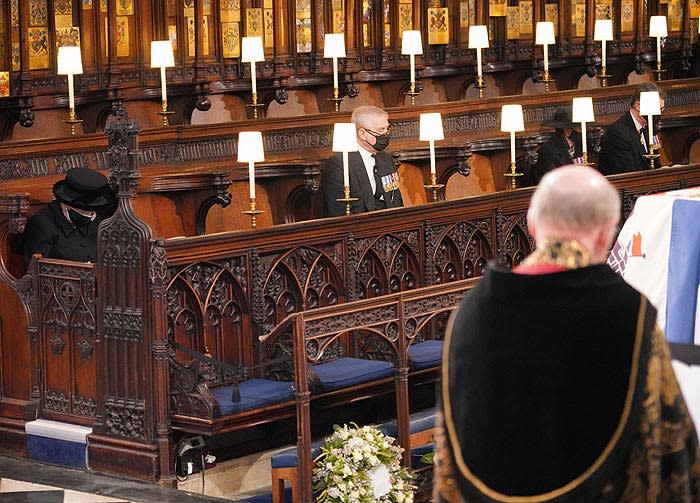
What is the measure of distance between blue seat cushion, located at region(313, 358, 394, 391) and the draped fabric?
364cm

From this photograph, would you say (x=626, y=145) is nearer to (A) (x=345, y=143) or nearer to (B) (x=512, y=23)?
(A) (x=345, y=143)

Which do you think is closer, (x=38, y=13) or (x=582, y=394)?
(x=582, y=394)

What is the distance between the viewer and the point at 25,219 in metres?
7.64

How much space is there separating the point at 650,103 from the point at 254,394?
17.4 feet

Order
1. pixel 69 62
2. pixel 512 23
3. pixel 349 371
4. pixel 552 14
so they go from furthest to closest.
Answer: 1. pixel 552 14
2. pixel 512 23
3. pixel 69 62
4. pixel 349 371

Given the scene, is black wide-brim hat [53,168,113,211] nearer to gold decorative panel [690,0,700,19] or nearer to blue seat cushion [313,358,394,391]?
blue seat cushion [313,358,394,391]

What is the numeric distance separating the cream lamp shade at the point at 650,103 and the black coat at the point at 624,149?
0.17 meters

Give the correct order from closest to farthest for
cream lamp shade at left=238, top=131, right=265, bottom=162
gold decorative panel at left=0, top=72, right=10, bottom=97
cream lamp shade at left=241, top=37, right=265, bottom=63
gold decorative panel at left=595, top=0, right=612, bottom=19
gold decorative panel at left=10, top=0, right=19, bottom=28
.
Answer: cream lamp shade at left=238, top=131, right=265, bottom=162
gold decorative panel at left=0, top=72, right=10, bottom=97
gold decorative panel at left=10, top=0, right=19, bottom=28
cream lamp shade at left=241, top=37, right=265, bottom=63
gold decorative panel at left=595, top=0, right=612, bottom=19

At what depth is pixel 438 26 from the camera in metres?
14.7

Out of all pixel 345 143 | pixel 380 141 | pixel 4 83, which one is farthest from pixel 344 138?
pixel 4 83

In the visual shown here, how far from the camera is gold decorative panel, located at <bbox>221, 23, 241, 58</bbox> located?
497 inches

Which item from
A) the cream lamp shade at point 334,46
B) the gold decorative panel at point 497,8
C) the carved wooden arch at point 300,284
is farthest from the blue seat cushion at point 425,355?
the gold decorative panel at point 497,8

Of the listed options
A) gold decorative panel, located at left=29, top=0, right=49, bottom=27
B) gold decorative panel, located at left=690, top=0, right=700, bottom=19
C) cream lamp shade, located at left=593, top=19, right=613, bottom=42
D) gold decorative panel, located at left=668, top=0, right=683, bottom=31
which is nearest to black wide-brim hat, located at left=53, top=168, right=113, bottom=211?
gold decorative panel, located at left=29, top=0, right=49, bottom=27

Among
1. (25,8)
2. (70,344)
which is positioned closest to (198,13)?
(25,8)
